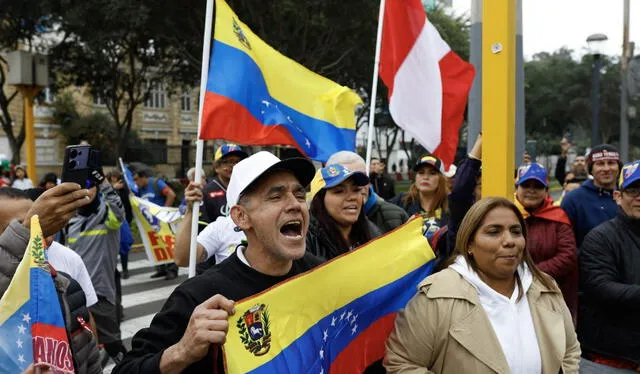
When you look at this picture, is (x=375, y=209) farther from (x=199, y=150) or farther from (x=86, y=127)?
(x=86, y=127)

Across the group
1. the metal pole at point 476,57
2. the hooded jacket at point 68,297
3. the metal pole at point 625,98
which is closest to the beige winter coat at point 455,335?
the hooded jacket at point 68,297

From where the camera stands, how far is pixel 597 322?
357 centimetres

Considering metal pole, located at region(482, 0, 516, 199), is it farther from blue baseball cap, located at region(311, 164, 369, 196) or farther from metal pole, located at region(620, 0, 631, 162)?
metal pole, located at region(620, 0, 631, 162)

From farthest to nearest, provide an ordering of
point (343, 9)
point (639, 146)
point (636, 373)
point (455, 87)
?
1. point (639, 146)
2. point (343, 9)
3. point (455, 87)
4. point (636, 373)

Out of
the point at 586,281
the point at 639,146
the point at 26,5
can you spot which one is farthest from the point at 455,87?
the point at 639,146

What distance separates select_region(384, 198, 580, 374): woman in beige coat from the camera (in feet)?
8.46

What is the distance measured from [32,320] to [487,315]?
1724 millimetres

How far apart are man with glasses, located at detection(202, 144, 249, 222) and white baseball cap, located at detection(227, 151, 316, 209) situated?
112 inches

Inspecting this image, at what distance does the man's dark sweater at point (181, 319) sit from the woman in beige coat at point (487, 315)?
741 millimetres

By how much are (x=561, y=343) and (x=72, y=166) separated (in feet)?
6.75

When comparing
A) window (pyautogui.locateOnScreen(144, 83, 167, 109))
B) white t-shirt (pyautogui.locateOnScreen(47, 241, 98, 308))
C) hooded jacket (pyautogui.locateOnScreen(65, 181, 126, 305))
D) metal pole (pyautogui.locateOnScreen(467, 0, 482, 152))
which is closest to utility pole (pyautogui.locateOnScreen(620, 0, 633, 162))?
metal pole (pyautogui.locateOnScreen(467, 0, 482, 152))

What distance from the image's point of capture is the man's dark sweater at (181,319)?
213cm

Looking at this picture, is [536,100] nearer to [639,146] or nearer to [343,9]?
[639,146]

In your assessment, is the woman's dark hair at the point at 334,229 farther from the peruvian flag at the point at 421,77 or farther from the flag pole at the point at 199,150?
the peruvian flag at the point at 421,77
